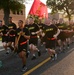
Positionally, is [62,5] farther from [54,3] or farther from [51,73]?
[51,73]

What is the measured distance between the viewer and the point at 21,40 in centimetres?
951

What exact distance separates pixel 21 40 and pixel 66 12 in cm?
5735

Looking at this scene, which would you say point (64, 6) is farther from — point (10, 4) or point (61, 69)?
point (61, 69)

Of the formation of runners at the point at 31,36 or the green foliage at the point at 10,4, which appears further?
the green foliage at the point at 10,4

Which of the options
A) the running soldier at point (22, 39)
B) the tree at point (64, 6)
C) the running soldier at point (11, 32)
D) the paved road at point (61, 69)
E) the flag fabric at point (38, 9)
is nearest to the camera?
the paved road at point (61, 69)

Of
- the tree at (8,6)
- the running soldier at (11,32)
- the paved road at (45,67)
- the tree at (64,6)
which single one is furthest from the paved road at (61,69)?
the tree at (64,6)

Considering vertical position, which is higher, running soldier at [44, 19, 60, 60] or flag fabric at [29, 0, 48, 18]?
flag fabric at [29, 0, 48, 18]

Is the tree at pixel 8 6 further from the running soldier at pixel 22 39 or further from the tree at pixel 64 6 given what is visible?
the running soldier at pixel 22 39

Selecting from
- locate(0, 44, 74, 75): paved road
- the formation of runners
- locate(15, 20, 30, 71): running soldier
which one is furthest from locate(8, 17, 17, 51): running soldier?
locate(15, 20, 30, 71): running soldier

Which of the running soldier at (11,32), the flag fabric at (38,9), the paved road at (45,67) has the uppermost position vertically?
the flag fabric at (38,9)

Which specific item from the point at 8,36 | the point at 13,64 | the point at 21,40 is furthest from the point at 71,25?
the point at 21,40

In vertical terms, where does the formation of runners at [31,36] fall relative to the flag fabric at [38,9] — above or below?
below

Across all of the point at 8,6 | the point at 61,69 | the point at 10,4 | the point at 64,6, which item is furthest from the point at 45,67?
the point at 64,6

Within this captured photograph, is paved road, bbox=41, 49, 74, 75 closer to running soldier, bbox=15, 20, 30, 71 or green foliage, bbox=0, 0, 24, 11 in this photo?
running soldier, bbox=15, 20, 30, 71
